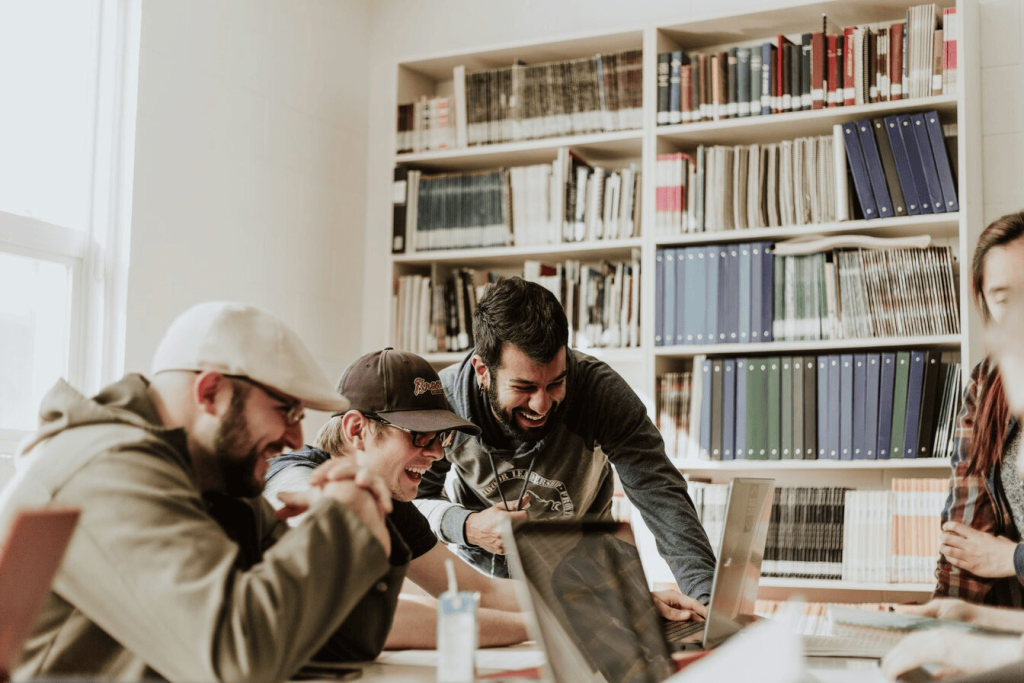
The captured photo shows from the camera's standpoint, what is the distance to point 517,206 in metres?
3.81

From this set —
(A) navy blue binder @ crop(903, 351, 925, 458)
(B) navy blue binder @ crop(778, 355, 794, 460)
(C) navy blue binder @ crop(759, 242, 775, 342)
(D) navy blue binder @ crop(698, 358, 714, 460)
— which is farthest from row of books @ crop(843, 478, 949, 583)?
(C) navy blue binder @ crop(759, 242, 775, 342)

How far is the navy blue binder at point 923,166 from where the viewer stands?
3.20 metres

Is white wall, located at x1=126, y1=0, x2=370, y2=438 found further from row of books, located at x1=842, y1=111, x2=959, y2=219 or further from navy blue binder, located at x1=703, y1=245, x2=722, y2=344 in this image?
row of books, located at x1=842, y1=111, x2=959, y2=219

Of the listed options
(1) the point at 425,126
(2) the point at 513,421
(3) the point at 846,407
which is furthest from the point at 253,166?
(3) the point at 846,407

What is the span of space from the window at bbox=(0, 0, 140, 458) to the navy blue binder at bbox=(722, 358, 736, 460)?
73.9 inches

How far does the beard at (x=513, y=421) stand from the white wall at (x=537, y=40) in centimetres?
168

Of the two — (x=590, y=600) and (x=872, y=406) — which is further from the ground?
(x=872, y=406)

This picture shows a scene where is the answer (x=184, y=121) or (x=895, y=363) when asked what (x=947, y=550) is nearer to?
(x=895, y=363)

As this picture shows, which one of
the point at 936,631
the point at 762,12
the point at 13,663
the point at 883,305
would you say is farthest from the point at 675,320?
the point at 13,663

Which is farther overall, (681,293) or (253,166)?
(253,166)

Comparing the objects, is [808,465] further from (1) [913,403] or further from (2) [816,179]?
(2) [816,179]

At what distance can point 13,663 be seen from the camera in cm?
93

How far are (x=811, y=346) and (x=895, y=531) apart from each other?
0.61m

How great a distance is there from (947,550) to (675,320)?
149 centimetres
